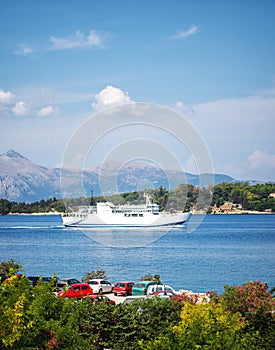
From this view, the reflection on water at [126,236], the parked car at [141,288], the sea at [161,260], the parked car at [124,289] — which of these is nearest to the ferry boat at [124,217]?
the reflection on water at [126,236]

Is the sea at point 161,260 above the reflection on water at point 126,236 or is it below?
below

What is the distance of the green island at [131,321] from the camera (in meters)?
9.83

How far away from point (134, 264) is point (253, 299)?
47937 millimetres

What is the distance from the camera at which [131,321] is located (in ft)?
50.5

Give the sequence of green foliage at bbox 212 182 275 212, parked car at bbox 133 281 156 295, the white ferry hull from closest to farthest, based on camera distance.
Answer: parked car at bbox 133 281 156 295
the white ferry hull
green foliage at bbox 212 182 275 212

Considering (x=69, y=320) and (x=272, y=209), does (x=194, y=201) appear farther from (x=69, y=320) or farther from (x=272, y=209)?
(x=69, y=320)

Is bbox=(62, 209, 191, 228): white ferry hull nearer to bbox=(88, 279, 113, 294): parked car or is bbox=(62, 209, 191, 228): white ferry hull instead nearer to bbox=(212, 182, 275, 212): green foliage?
bbox=(212, 182, 275, 212): green foliage

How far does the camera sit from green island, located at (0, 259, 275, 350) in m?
9.83

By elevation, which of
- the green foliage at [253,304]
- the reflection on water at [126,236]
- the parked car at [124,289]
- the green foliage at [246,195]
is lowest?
the reflection on water at [126,236]

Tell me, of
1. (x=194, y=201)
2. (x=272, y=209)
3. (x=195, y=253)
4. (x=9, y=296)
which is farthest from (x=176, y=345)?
(x=272, y=209)

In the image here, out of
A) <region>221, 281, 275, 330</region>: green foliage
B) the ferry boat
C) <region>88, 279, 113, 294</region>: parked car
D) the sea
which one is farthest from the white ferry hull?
<region>221, 281, 275, 330</region>: green foliage

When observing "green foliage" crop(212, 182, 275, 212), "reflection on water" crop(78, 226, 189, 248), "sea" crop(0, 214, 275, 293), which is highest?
"green foliage" crop(212, 182, 275, 212)

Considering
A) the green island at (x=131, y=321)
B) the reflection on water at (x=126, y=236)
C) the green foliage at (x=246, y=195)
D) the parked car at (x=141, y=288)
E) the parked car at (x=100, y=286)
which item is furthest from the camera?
the green foliage at (x=246, y=195)

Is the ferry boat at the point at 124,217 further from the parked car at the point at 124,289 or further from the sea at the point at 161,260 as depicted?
the parked car at the point at 124,289
